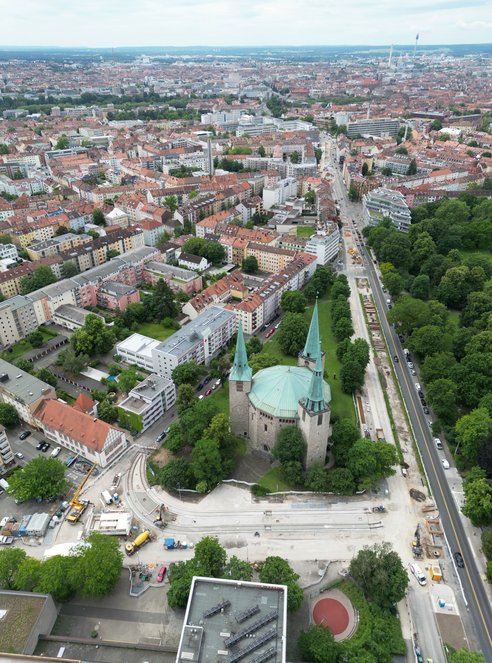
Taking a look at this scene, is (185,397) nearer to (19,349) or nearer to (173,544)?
(173,544)

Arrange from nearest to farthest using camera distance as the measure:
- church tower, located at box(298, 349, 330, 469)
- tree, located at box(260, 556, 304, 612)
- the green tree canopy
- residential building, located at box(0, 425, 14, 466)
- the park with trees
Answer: tree, located at box(260, 556, 304, 612)
church tower, located at box(298, 349, 330, 469)
the green tree canopy
the park with trees
residential building, located at box(0, 425, 14, 466)

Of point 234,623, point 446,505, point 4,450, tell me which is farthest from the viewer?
point 4,450

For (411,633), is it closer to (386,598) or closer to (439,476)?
(386,598)

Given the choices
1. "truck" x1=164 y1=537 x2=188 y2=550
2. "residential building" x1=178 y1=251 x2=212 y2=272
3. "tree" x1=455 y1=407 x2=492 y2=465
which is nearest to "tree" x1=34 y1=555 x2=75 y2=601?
"truck" x1=164 y1=537 x2=188 y2=550

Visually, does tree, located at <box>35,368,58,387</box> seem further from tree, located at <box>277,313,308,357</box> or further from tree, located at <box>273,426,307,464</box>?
tree, located at <box>273,426,307,464</box>

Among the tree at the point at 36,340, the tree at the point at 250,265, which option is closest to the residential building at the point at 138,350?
the tree at the point at 36,340

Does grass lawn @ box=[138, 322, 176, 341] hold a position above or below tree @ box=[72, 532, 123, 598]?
below

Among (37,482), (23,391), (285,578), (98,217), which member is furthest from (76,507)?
(98,217)
